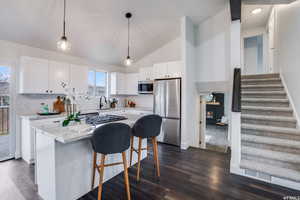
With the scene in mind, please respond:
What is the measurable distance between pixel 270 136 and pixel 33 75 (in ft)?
16.5

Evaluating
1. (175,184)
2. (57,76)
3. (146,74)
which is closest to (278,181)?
(175,184)

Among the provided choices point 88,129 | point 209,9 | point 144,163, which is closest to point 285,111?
point 209,9

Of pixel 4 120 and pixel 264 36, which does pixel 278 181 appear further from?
pixel 264 36

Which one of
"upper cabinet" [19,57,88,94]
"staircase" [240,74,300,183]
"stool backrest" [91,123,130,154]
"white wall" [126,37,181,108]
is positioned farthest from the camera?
"white wall" [126,37,181,108]

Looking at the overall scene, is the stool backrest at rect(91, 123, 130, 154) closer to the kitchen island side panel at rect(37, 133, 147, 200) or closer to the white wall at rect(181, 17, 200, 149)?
the kitchen island side panel at rect(37, 133, 147, 200)

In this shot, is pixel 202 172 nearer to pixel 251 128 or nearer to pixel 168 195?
pixel 168 195

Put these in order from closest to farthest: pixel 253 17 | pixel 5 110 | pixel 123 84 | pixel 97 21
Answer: pixel 5 110 → pixel 97 21 → pixel 253 17 → pixel 123 84

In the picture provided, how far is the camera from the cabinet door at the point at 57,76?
3355 millimetres

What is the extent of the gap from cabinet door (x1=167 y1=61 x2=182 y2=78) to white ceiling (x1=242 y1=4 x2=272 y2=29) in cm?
278

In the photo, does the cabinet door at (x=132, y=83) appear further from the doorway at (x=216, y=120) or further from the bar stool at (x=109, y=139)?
the bar stool at (x=109, y=139)

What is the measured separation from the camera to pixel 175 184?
2197 millimetres

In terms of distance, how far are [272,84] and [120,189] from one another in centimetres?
450

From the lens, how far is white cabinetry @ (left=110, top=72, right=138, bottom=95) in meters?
5.00

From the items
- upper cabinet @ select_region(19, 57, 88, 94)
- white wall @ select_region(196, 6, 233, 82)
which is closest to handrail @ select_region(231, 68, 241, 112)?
white wall @ select_region(196, 6, 233, 82)
